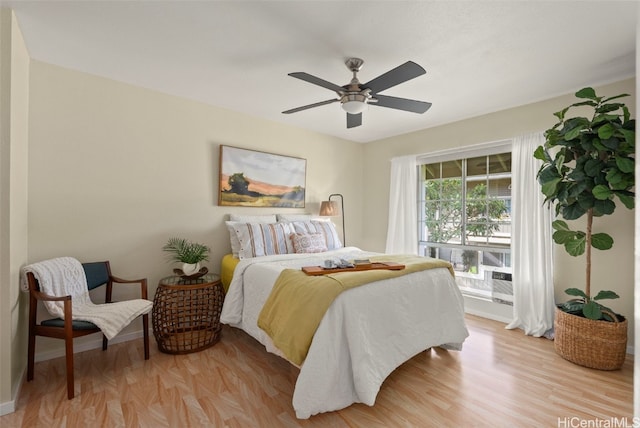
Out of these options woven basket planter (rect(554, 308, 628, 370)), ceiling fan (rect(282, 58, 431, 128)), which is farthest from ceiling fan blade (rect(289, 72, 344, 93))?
woven basket planter (rect(554, 308, 628, 370))

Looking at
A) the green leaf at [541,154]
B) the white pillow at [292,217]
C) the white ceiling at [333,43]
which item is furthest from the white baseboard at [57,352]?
the green leaf at [541,154]

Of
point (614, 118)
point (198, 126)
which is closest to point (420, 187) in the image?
point (614, 118)

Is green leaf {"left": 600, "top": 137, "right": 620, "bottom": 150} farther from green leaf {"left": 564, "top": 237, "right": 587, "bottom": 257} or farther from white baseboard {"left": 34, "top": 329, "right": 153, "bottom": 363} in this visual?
white baseboard {"left": 34, "top": 329, "right": 153, "bottom": 363}

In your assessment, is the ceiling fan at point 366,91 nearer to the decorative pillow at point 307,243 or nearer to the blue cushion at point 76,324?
the decorative pillow at point 307,243

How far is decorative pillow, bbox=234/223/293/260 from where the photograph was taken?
119 inches

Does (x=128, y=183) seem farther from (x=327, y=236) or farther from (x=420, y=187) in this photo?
(x=420, y=187)

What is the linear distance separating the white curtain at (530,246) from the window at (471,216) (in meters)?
0.26

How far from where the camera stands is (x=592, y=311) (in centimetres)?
236

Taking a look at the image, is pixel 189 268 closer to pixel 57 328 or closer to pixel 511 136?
Result: pixel 57 328

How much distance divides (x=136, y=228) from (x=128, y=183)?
16.8 inches

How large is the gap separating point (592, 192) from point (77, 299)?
13.3 ft

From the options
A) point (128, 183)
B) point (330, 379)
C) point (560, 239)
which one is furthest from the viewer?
point (128, 183)

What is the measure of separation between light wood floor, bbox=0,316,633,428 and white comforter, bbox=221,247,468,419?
0.18m

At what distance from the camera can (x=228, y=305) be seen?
2.63m
